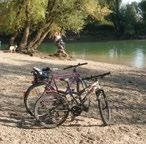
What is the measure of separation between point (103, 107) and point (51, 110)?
1.18 metres

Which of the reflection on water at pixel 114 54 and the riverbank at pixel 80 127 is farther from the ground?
the riverbank at pixel 80 127

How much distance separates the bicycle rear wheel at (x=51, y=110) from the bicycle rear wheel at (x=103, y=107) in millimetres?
782

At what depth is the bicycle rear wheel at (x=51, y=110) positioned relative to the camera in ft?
28.0

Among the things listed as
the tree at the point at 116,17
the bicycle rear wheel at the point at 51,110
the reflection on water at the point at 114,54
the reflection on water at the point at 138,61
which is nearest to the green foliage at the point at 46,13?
the reflection on water at the point at 138,61

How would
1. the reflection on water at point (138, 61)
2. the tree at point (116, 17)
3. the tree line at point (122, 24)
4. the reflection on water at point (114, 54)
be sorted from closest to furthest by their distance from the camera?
1. the reflection on water at point (138, 61)
2. the reflection on water at point (114, 54)
3. the tree line at point (122, 24)
4. the tree at point (116, 17)

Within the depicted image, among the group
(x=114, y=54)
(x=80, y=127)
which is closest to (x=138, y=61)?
(x=114, y=54)

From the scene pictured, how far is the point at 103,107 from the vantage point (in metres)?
9.24

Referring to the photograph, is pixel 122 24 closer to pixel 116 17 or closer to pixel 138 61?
pixel 116 17

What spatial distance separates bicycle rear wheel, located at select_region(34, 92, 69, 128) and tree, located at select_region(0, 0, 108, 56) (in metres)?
20.9

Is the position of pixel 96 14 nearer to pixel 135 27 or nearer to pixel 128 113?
pixel 128 113

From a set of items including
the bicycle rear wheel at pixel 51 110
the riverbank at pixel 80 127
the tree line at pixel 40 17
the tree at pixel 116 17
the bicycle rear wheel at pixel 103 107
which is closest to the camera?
the riverbank at pixel 80 127

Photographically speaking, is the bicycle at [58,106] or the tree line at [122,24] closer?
the bicycle at [58,106]

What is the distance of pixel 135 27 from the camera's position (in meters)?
93.2

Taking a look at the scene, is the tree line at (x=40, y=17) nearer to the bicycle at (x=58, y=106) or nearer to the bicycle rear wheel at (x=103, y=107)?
the bicycle rear wheel at (x=103, y=107)
